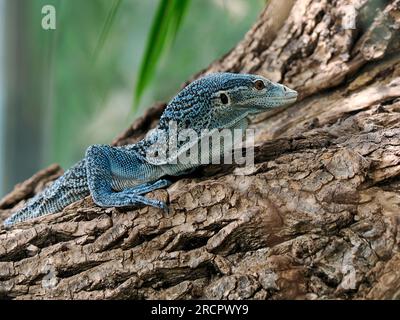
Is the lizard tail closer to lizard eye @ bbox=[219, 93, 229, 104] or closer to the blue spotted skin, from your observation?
the blue spotted skin

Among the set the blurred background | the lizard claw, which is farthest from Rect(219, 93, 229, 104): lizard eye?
the blurred background

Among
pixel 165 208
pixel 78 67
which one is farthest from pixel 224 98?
pixel 78 67

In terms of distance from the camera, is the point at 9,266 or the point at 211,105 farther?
the point at 211,105

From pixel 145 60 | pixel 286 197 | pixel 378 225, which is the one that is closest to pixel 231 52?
pixel 145 60

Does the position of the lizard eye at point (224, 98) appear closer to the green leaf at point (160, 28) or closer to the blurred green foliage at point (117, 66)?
the green leaf at point (160, 28)
